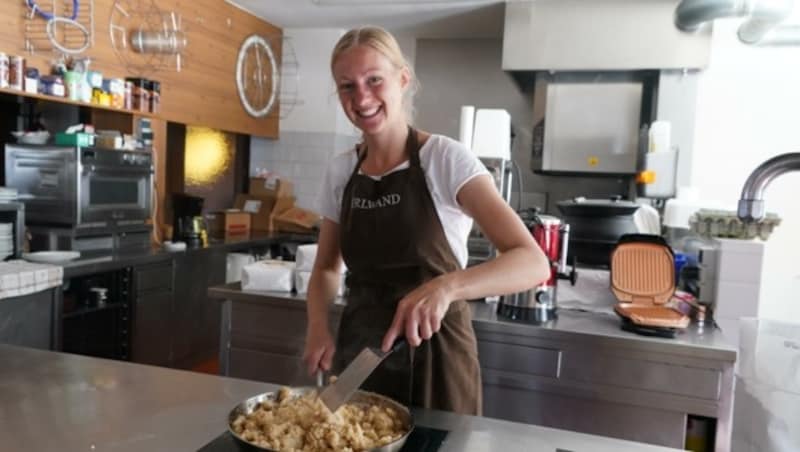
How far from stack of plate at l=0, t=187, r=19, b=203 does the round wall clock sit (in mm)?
2212

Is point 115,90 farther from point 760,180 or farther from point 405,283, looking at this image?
point 760,180

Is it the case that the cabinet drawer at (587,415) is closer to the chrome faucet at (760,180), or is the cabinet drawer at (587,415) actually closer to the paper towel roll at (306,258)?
the chrome faucet at (760,180)

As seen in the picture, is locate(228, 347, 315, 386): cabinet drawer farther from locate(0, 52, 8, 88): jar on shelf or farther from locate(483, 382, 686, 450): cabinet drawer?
locate(0, 52, 8, 88): jar on shelf

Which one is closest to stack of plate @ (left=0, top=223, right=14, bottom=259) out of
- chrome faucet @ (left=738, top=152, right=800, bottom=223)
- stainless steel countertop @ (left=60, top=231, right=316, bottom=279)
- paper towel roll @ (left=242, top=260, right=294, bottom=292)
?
stainless steel countertop @ (left=60, top=231, right=316, bottom=279)

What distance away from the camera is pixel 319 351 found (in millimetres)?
1323

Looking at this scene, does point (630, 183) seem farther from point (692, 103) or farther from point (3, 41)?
point (3, 41)

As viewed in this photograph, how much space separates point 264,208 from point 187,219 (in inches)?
39.9

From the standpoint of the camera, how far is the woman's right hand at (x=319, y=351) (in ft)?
4.31

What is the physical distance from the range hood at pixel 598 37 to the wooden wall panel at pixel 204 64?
2.06 meters

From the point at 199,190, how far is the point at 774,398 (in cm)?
404

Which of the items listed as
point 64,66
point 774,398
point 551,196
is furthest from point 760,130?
point 64,66

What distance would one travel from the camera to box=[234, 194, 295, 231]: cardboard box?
197 inches

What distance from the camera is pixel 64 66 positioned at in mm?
3123

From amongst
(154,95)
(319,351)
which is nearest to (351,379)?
(319,351)
